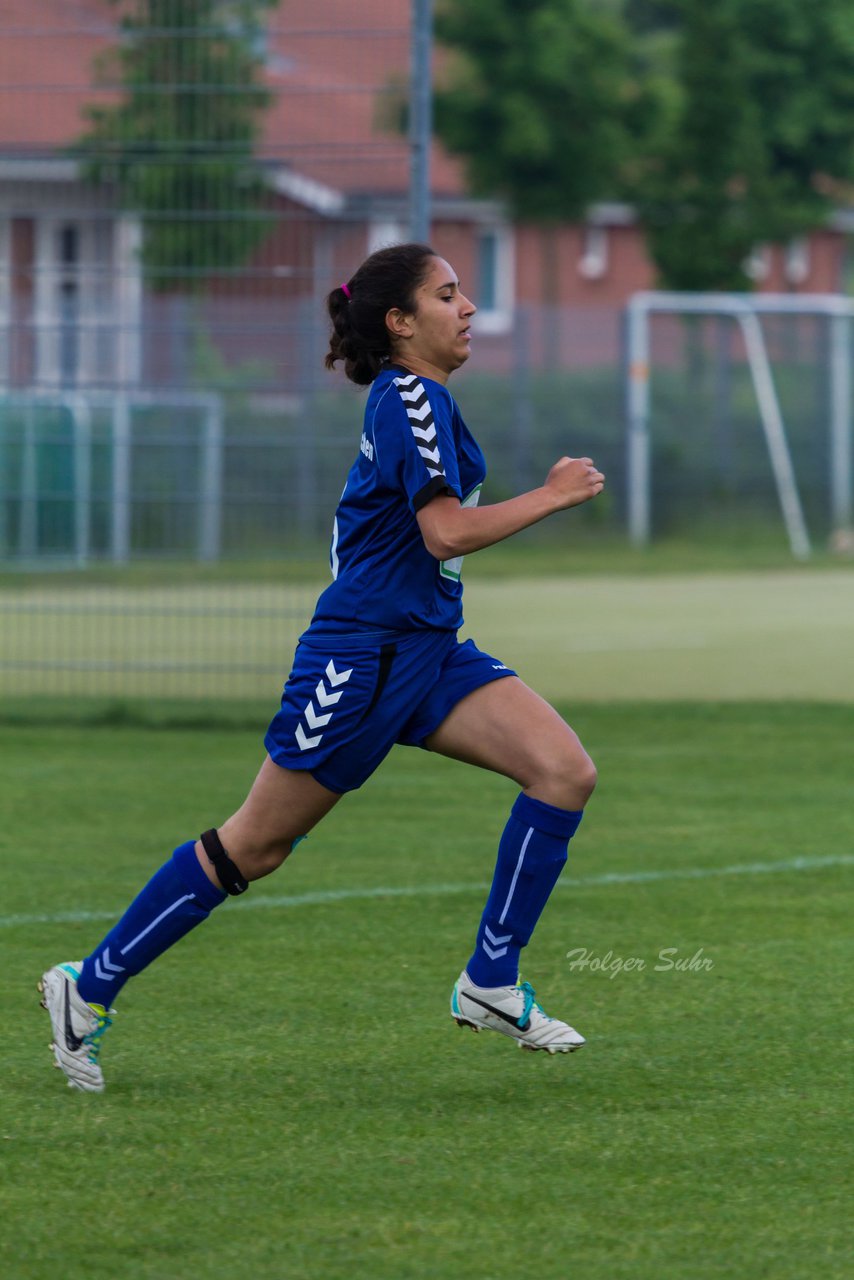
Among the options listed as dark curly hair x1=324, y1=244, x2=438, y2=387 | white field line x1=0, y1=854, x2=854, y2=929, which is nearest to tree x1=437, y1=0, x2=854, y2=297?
white field line x1=0, y1=854, x2=854, y2=929

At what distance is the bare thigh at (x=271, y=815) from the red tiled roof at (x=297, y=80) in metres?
7.38

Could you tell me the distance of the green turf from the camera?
167 inches

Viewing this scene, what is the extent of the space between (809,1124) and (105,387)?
8.30m

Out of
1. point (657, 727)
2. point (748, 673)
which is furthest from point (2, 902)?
point (748, 673)

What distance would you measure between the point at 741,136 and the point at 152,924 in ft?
115

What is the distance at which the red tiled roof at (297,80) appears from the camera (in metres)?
12.3

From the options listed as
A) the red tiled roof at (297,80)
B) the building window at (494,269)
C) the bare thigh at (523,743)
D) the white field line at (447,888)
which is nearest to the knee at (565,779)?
the bare thigh at (523,743)

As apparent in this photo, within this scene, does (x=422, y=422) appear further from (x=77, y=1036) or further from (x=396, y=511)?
(x=77, y=1036)

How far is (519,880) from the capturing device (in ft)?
17.9

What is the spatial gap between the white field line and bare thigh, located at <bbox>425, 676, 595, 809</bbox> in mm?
2221

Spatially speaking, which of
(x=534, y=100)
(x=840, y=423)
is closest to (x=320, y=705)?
(x=840, y=423)

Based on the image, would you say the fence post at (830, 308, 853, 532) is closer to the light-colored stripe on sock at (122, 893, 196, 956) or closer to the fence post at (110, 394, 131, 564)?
the fence post at (110, 394, 131, 564)

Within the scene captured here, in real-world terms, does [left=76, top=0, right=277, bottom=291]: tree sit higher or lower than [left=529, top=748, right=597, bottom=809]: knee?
higher

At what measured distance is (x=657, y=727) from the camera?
40.3 ft
